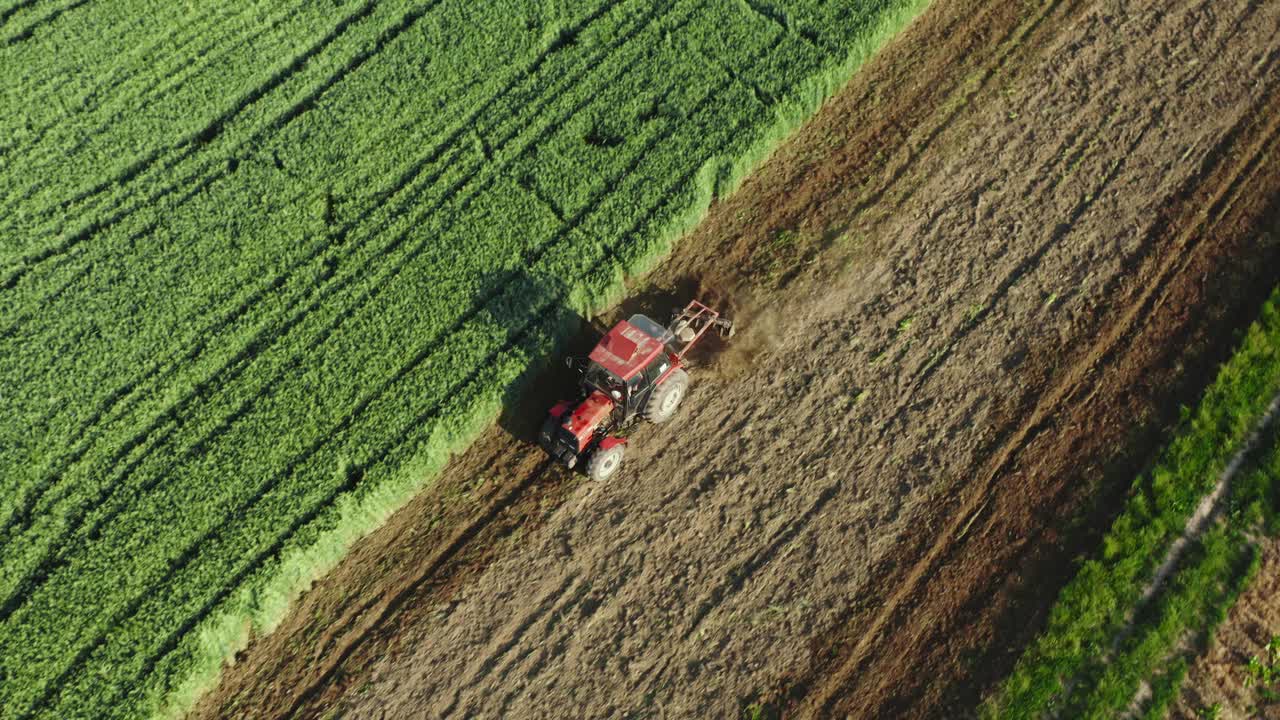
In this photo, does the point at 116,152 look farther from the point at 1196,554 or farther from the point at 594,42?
the point at 1196,554

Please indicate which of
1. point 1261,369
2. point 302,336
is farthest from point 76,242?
point 1261,369

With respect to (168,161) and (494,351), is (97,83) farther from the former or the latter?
(494,351)

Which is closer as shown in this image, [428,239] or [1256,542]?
[1256,542]

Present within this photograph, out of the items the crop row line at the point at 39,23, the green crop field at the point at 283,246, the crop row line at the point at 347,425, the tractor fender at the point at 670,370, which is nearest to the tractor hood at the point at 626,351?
the tractor fender at the point at 670,370

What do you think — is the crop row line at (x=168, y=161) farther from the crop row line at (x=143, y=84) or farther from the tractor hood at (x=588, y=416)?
the tractor hood at (x=588, y=416)

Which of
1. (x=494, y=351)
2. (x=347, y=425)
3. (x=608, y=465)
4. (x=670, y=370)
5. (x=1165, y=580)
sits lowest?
(x=1165, y=580)

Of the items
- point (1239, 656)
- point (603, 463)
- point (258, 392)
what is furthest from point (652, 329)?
point (1239, 656)
